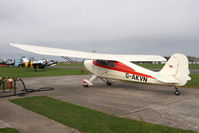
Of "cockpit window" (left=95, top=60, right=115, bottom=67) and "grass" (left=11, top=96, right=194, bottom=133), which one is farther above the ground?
"cockpit window" (left=95, top=60, right=115, bottom=67)

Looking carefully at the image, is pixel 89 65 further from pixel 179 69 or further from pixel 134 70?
pixel 179 69

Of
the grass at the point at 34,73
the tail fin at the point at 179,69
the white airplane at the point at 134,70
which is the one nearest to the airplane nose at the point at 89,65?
the white airplane at the point at 134,70

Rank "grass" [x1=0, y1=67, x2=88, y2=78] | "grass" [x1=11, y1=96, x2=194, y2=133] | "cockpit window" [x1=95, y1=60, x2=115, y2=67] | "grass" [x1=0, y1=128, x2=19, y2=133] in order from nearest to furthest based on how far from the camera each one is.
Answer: "grass" [x1=0, y1=128, x2=19, y2=133] < "grass" [x1=11, y1=96, x2=194, y2=133] < "cockpit window" [x1=95, y1=60, x2=115, y2=67] < "grass" [x1=0, y1=67, x2=88, y2=78]

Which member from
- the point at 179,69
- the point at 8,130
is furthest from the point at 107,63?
the point at 8,130

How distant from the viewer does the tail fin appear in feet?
29.1

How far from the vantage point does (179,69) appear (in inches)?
352

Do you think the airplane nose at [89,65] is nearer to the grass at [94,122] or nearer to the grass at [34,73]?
the grass at [94,122]

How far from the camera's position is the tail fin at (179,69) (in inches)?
349

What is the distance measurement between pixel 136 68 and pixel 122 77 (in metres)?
1.33

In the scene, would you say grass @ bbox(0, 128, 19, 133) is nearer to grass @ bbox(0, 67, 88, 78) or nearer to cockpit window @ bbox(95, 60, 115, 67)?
cockpit window @ bbox(95, 60, 115, 67)

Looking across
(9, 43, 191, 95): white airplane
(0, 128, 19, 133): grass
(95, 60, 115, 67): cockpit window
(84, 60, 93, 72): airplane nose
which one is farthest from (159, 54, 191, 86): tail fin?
(0, 128, 19, 133): grass

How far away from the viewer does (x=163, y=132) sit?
169 inches

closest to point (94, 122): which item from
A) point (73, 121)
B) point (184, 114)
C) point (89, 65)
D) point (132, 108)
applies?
point (73, 121)

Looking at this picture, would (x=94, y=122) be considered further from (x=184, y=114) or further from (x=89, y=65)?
(x=89, y=65)
